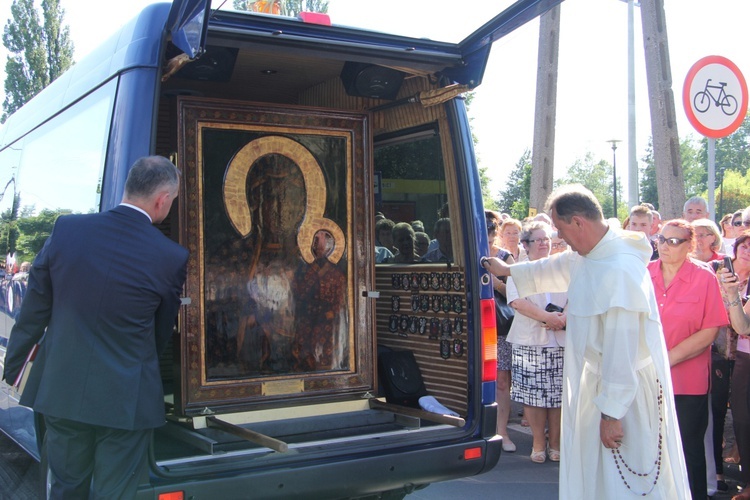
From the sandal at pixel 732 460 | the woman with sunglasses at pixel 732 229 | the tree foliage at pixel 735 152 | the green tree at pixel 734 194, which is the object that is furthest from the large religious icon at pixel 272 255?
the tree foliage at pixel 735 152

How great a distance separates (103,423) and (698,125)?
553 cm

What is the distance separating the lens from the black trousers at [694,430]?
498 cm

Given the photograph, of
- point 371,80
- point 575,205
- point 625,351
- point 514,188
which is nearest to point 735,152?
point 514,188

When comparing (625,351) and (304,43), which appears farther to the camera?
(304,43)

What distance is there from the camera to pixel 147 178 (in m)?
3.37

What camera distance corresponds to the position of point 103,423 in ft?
10.5

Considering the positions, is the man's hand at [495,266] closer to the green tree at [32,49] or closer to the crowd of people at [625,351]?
the crowd of people at [625,351]

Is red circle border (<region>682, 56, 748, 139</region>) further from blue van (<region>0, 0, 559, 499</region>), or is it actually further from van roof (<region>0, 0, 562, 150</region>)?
van roof (<region>0, 0, 562, 150</region>)

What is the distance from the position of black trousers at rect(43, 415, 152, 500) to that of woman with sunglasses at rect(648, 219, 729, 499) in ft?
10.8

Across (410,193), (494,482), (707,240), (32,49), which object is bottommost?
(494,482)

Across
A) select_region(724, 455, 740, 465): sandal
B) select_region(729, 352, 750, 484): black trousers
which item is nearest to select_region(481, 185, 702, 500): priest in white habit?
select_region(729, 352, 750, 484): black trousers

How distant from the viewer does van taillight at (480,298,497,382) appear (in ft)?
14.7

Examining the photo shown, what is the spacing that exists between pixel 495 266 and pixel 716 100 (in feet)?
11.7

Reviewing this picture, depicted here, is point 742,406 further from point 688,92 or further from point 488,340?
point 688,92
